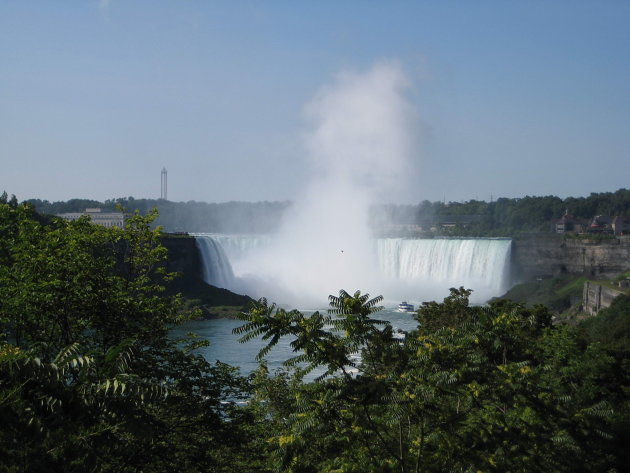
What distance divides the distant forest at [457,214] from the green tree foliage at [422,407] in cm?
6056

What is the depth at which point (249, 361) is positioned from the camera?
2234 cm

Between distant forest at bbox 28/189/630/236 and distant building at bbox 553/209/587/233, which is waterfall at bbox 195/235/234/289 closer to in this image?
distant forest at bbox 28/189/630/236

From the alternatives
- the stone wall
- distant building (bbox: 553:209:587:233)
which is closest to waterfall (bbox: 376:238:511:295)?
the stone wall

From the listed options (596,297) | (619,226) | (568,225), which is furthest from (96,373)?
(568,225)

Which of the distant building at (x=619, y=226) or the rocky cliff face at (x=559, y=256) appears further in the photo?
the distant building at (x=619, y=226)

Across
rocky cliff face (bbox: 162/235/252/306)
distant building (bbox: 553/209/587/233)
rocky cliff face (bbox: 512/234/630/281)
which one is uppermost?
distant building (bbox: 553/209/587/233)

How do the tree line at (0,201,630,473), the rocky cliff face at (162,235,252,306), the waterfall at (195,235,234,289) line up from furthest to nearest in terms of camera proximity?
the waterfall at (195,235,234,289), the rocky cliff face at (162,235,252,306), the tree line at (0,201,630,473)

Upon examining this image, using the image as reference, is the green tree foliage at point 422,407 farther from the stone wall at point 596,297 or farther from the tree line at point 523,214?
the tree line at point 523,214

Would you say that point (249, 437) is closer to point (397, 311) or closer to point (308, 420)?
point (308, 420)

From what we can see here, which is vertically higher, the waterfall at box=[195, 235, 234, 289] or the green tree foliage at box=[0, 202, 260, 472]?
the green tree foliage at box=[0, 202, 260, 472]

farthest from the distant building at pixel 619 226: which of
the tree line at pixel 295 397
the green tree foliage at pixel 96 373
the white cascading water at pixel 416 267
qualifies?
the green tree foliage at pixel 96 373

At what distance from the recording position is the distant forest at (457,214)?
75625mm

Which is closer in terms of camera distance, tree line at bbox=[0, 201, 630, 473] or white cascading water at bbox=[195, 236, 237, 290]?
tree line at bbox=[0, 201, 630, 473]

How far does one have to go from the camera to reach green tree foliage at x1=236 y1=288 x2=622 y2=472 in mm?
4406
